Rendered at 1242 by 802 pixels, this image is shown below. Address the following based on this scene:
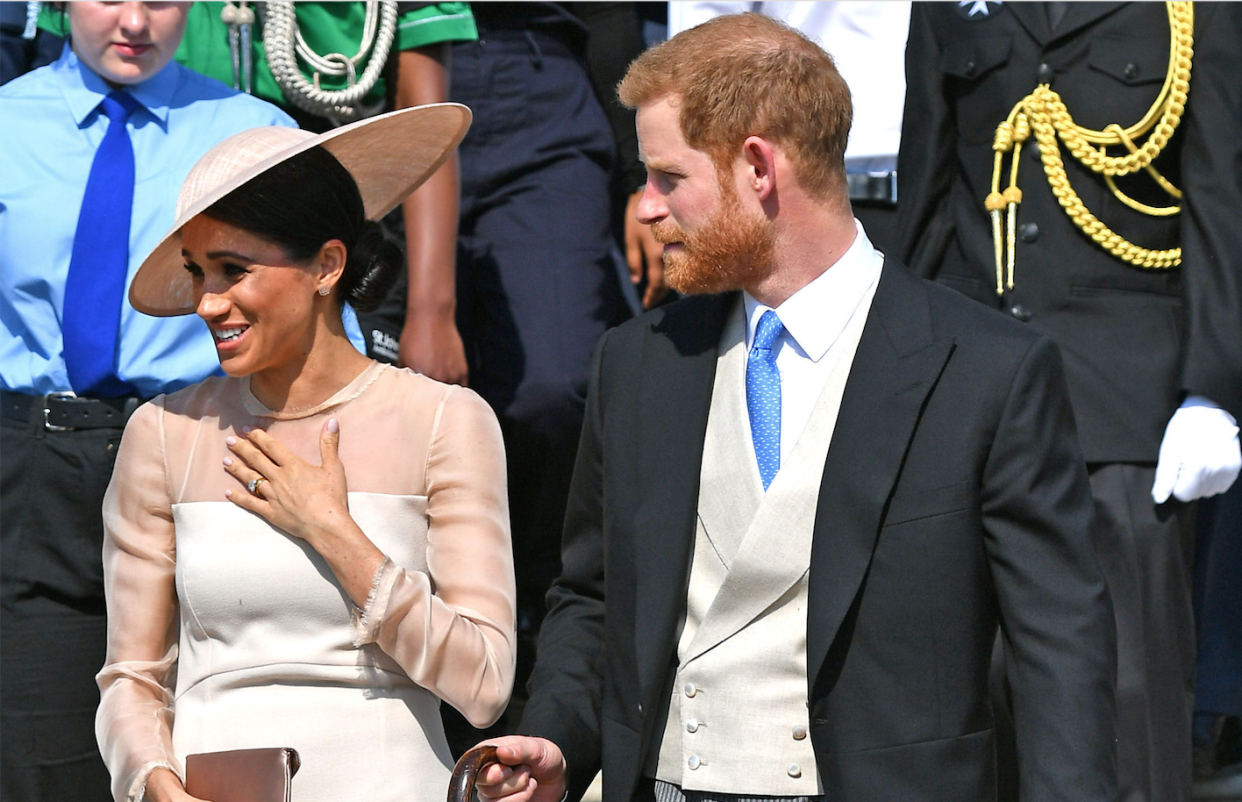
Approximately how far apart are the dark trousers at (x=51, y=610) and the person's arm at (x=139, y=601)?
0.59 m

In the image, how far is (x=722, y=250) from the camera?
107 inches

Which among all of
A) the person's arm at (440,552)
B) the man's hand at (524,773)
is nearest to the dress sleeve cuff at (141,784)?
the person's arm at (440,552)

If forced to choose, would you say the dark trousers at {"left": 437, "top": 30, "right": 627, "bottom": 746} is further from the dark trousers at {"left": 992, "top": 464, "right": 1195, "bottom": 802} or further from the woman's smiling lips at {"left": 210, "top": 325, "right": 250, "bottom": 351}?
the woman's smiling lips at {"left": 210, "top": 325, "right": 250, "bottom": 351}

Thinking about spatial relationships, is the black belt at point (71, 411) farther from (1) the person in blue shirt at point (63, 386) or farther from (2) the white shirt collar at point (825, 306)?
(2) the white shirt collar at point (825, 306)

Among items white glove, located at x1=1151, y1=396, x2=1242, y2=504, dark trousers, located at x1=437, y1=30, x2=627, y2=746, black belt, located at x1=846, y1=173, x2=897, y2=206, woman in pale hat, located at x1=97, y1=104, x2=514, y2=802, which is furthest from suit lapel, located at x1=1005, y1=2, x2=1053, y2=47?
→ woman in pale hat, located at x1=97, y1=104, x2=514, y2=802

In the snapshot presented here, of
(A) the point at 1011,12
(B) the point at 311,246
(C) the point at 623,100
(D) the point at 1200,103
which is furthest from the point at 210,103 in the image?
(D) the point at 1200,103

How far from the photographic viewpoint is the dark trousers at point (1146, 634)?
3598mm

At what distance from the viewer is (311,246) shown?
2.88 metres

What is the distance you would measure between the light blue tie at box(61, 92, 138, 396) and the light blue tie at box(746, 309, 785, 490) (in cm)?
143

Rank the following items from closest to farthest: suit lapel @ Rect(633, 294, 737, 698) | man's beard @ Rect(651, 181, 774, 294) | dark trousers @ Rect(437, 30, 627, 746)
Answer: suit lapel @ Rect(633, 294, 737, 698), man's beard @ Rect(651, 181, 774, 294), dark trousers @ Rect(437, 30, 627, 746)

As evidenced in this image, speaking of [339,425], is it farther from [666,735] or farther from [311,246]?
[666,735]

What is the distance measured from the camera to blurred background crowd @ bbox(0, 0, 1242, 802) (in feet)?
11.4

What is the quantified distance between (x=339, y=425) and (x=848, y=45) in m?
2.09

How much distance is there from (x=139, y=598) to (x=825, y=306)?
1.24m
